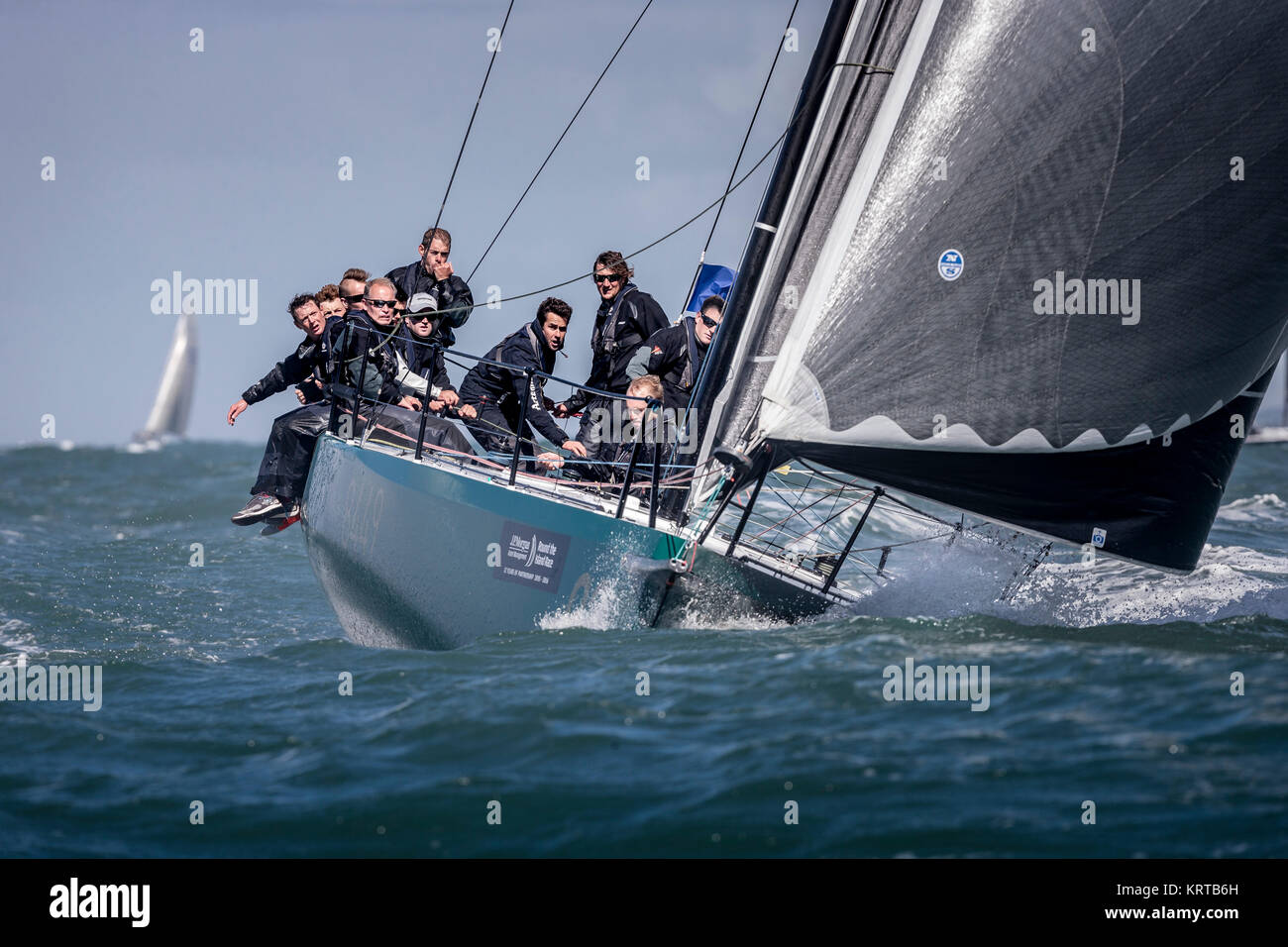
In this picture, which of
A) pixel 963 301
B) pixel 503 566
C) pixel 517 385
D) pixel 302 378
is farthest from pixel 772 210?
pixel 302 378

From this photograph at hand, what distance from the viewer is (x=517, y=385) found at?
7227 millimetres

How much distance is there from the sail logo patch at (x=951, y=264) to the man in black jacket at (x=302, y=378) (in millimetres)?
3176

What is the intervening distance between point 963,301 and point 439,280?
3.22 m

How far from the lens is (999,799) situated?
4121mm

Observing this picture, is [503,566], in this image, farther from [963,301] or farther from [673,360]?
[963,301]

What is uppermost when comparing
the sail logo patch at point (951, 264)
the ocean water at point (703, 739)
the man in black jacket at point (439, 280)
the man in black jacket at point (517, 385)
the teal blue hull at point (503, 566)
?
the man in black jacket at point (439, 280)

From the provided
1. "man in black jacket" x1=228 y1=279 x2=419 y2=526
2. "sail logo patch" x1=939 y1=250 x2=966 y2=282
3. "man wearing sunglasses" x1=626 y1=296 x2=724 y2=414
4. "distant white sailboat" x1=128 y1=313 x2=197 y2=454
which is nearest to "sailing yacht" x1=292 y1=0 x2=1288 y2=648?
"sail logo patch" x1=939 y1=250 x2=966 y2=282

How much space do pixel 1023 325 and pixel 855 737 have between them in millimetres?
2240

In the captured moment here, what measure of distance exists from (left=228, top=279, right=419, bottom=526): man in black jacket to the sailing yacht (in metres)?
1.41

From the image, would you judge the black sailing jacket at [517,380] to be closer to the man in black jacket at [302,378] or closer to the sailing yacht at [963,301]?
the man in black jacket at [302,378]

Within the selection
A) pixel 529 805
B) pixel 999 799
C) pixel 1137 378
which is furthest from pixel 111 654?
pixel 1137 378

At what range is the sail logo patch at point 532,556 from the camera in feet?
19.2

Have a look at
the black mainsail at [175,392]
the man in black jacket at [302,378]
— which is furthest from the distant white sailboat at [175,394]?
the man in black jacket at [302,378]
